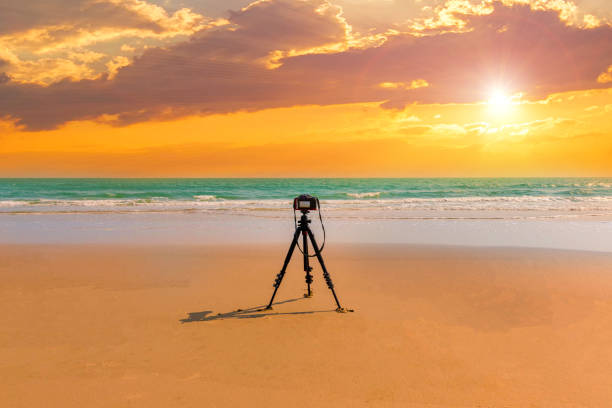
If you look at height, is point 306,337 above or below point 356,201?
below

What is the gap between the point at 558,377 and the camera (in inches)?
145

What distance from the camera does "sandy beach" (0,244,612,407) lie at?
11.3 feet

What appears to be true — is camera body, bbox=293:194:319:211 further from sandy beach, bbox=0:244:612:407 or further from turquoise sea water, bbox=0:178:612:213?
turquoise sea water, bbox=0:178:612:213

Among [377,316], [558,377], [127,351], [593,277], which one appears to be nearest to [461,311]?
[377,316]

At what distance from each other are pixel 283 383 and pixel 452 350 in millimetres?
1807

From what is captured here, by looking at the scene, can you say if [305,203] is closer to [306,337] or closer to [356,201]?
[306,337]

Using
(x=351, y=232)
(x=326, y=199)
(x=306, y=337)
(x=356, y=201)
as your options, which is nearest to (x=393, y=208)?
(x=356, y=201)

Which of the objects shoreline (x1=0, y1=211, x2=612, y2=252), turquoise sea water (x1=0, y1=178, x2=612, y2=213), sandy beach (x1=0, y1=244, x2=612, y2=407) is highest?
turquoise sea water (x1=0, y1=178, x2=612, y2=213)

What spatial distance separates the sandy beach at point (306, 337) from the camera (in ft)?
11.3

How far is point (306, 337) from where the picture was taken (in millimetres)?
4543

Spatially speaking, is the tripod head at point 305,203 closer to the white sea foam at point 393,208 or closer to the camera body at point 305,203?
the camera body at point 305,203

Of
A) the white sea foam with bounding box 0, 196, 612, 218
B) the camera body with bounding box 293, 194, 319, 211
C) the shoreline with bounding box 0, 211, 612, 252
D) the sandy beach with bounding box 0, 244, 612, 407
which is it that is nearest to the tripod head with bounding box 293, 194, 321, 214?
the camera body with bounding box 293, 194, 319, 211

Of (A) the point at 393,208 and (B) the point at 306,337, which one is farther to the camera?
(A) the point at 393,208

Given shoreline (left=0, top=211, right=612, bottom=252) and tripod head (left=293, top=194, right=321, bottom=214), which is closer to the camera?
tripod head (left=293, top=194, right=321, bottom=214)
